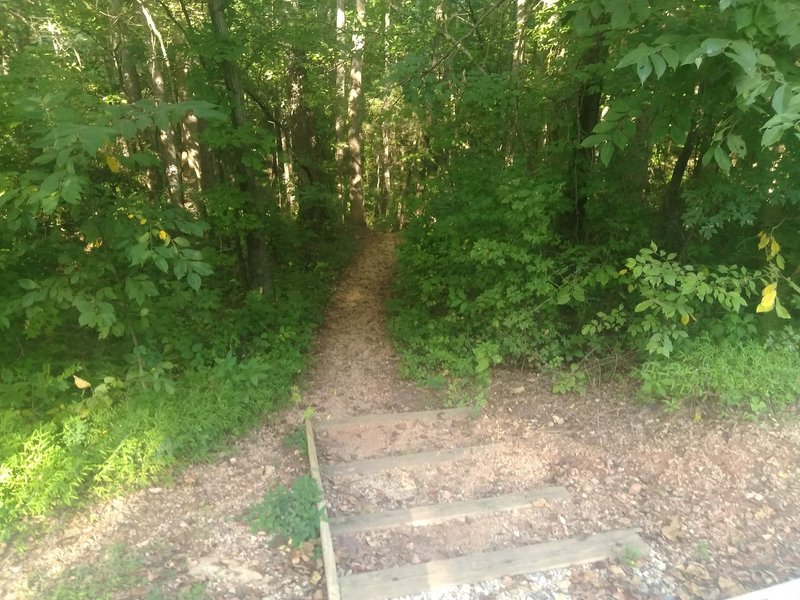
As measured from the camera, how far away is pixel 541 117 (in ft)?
24.2

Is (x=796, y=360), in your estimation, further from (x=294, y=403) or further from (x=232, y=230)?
(x=232, y=230)

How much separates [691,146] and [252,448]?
6.56 m

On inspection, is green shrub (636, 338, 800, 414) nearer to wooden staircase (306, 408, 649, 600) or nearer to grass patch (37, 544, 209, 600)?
wooden staircase (306, 408, 649, 600)

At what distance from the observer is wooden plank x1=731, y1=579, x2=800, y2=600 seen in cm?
219

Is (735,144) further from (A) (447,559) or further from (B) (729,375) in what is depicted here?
(A) (447,559)

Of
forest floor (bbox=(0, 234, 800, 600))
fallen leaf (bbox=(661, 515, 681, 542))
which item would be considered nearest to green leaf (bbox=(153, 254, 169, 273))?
forest floor (bbox=(0, 234, 800, 600))

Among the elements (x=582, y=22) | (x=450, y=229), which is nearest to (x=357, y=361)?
(x=450, y=229)

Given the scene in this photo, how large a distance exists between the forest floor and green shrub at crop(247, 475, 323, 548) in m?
0.11

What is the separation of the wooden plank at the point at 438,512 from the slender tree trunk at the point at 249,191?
A: 5073 mm

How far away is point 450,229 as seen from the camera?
7535 mm

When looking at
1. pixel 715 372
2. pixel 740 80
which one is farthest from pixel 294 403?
pixel 740 80

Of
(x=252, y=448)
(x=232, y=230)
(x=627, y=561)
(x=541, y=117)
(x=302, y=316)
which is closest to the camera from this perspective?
(x=627, y=561)

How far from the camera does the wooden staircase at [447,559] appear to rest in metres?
3.55

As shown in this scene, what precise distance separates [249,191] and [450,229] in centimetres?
319
